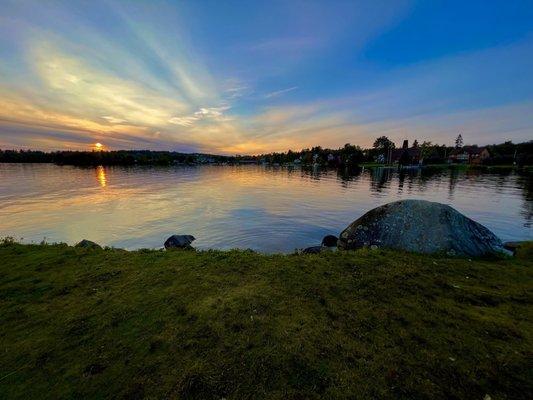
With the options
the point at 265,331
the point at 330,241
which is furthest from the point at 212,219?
the point at 265,331

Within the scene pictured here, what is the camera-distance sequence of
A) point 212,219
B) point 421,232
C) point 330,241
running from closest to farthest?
point 421,232, point 330,241, point 212,219

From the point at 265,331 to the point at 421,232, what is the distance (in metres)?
10.2

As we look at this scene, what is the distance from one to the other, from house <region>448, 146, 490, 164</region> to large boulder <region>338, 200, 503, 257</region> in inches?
6020

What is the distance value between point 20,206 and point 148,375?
38719 millimetres

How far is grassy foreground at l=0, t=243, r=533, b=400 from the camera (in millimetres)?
4324

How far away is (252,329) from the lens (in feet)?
18.7

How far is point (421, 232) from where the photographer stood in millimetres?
12391

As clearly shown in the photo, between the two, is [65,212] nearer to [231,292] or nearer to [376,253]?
[231,292]

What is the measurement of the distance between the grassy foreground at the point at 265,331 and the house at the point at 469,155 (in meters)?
161

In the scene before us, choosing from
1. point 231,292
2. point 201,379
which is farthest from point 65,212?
point 201,379

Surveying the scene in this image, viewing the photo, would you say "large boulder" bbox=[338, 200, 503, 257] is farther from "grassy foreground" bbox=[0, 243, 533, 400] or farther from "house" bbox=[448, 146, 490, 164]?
"house" bbox=[448, 146, 490, 164]

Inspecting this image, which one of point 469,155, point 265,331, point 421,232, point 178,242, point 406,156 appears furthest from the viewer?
point 406,156

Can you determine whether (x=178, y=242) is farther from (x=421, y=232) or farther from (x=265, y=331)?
(x=421, y=232)

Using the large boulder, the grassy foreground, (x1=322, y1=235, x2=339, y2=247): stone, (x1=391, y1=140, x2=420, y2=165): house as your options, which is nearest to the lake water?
(x1=322, y1=235, x2=339, y2=247): stone
